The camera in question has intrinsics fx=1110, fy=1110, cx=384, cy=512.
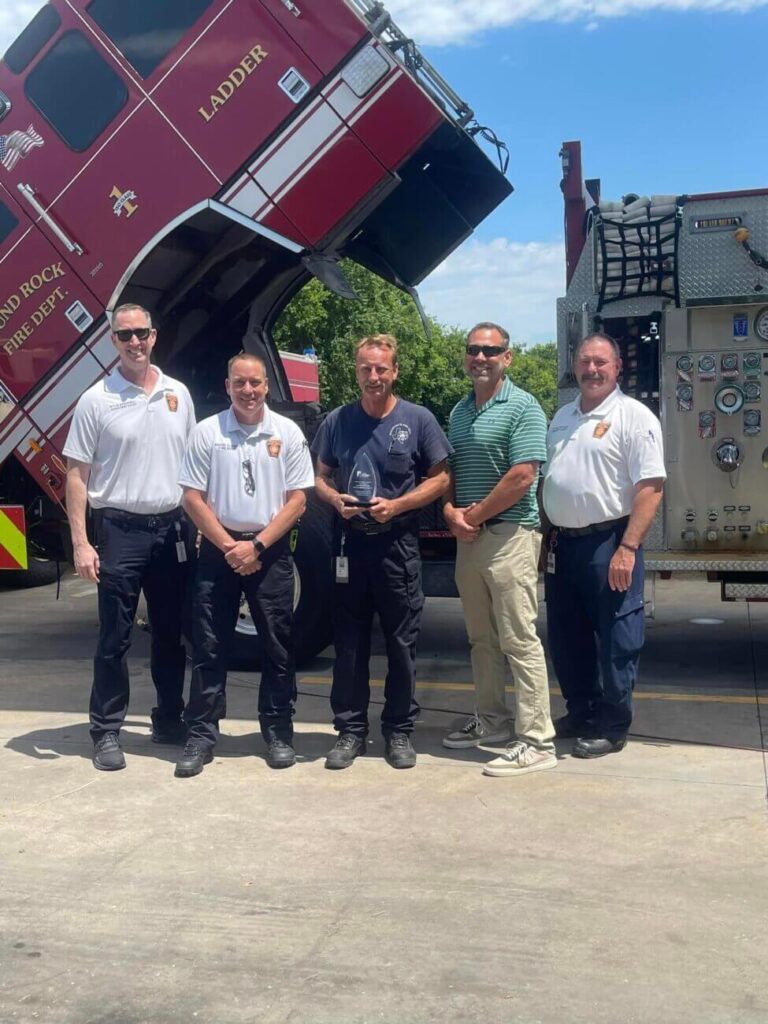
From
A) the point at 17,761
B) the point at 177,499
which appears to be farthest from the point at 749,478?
the point at 17,761

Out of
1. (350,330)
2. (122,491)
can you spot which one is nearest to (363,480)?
(122,491)

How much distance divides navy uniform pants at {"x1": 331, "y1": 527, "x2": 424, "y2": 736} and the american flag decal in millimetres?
3694

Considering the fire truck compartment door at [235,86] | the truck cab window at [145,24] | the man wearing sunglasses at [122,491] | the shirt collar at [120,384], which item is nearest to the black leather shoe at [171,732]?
the man wearing sunglasses at [122,491]

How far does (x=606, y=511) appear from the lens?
495cm

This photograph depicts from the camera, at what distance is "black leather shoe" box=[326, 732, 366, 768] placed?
4941mm

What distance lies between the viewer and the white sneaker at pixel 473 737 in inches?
206

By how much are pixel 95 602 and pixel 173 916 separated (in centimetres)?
687

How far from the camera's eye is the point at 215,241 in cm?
695

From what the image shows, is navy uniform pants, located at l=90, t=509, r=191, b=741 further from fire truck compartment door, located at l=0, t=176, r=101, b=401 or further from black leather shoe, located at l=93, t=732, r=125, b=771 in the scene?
fire truck compartment door, located at l=0, t=176, r=101, b=401

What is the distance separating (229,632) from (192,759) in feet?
1.92

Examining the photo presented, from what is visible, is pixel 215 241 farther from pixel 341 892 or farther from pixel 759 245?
pixel 341 892

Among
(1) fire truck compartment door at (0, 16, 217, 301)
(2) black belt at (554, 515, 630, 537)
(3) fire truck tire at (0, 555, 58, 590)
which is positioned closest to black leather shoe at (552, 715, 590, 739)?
(2) black belt at (554, 515, 630, 537)

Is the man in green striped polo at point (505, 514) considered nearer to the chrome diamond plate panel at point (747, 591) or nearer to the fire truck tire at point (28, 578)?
the chrome diamond plate panel at point (747, 591)

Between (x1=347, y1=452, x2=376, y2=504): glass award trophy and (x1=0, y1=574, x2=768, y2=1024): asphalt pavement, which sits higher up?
(x1=347, y1=452, x2=376, y2=504): glass award trophy
